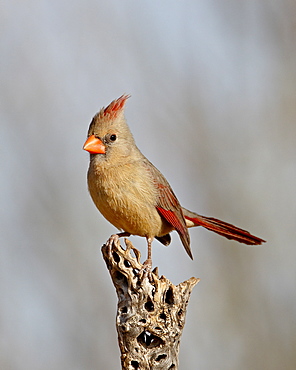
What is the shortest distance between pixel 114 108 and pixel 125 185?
1.59ft

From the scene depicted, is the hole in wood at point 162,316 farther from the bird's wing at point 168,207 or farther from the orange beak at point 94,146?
the orange beak at point 94,146

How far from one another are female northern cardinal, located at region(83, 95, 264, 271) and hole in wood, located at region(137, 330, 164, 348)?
0.94 metres

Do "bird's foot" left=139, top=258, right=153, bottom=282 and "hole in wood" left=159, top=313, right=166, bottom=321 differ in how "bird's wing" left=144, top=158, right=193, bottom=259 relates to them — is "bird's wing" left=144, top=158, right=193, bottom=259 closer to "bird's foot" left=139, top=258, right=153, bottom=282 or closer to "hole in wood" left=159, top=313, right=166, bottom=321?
"bird's foot" left=139, top=258, right=153, bottom=282

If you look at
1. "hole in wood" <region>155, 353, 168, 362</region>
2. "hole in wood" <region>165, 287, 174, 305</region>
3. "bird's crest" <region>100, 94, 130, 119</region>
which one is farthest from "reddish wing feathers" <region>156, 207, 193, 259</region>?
"hole in wood" <region>155, 353, 168, 362</region>

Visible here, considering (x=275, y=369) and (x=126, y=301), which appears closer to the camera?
(x=126, y=301)

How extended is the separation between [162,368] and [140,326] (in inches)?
8.2

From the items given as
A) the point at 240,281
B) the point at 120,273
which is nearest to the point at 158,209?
the point at 120,273

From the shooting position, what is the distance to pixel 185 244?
4.43m

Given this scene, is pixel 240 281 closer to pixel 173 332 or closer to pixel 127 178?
pixel 127 178

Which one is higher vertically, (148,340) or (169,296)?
(169,296)

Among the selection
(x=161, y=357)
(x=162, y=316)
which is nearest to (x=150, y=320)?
(x=162, y=316)

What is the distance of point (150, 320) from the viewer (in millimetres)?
3354

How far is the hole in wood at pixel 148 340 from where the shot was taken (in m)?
3.36

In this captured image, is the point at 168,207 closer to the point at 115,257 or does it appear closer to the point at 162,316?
the point at 115,257
